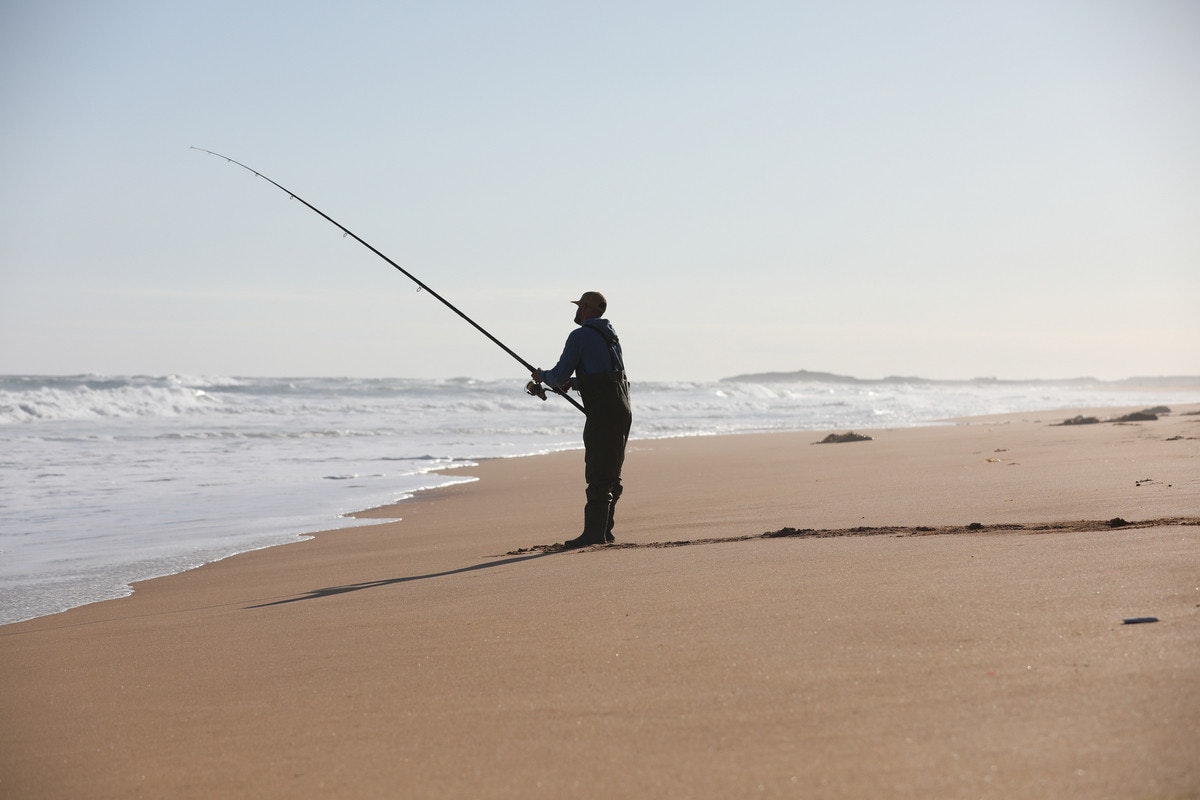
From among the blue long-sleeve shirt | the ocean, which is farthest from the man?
the ocean

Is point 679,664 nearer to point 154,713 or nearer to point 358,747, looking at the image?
point 358,747

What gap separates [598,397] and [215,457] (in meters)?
9.35

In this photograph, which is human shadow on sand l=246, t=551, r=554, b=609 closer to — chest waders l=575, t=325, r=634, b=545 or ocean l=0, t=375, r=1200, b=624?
chest waders l=575, t=325, r=634, b=545

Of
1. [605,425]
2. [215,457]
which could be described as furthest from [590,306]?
[215,457]

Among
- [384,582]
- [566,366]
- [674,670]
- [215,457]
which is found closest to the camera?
[674,670]

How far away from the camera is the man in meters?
5.11

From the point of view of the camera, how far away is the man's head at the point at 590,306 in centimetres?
525

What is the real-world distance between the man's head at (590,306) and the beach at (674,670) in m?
1.26

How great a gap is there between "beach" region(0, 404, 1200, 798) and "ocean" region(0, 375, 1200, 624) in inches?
48.5

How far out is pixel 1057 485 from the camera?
17.8 feet

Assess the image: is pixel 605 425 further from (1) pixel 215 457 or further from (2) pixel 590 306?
(1) pixel 215 457

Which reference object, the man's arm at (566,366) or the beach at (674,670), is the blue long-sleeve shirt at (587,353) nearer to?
the man's arm at (566,366)

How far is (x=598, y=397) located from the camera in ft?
17.0

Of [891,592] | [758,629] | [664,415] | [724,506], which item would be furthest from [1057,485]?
[664,415]
